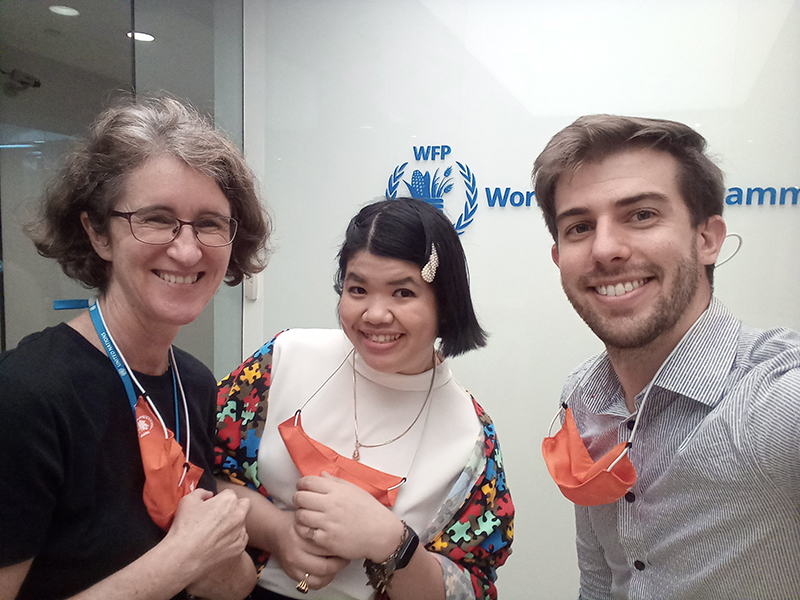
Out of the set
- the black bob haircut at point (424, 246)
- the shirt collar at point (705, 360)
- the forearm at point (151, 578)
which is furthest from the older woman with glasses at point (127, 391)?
the shirt collar at point (705, 360)

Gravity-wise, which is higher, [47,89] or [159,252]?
[47,89]

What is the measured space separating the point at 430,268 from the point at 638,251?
53 cm

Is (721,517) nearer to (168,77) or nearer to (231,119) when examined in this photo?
(168,77)

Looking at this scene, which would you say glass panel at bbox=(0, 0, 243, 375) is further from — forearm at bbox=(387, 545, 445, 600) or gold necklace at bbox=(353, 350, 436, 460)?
forearm at bbox=(387, 545, 445, 600)

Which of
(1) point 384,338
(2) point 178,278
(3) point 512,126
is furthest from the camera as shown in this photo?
(3) point 512,126

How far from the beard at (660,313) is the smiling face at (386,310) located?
0.48 meters

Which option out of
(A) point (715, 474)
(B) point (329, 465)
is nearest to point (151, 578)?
(B) point (329, 465)

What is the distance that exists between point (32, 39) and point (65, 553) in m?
2.15

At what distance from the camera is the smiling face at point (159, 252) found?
1165 mm

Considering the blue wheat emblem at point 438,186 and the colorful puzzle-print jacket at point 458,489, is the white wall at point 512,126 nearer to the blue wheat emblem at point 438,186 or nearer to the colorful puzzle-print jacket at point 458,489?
the blue wheat emblem at point 438,186

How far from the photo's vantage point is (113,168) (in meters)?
1.19

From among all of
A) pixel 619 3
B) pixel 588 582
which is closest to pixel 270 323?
pixel 588 582

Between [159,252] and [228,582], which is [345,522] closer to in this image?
[228,582]

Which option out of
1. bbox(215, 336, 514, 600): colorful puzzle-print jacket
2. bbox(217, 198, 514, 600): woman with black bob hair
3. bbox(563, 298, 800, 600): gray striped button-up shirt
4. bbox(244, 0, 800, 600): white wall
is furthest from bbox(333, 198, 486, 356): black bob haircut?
bbox(244, 0, 800, 600): white wall
